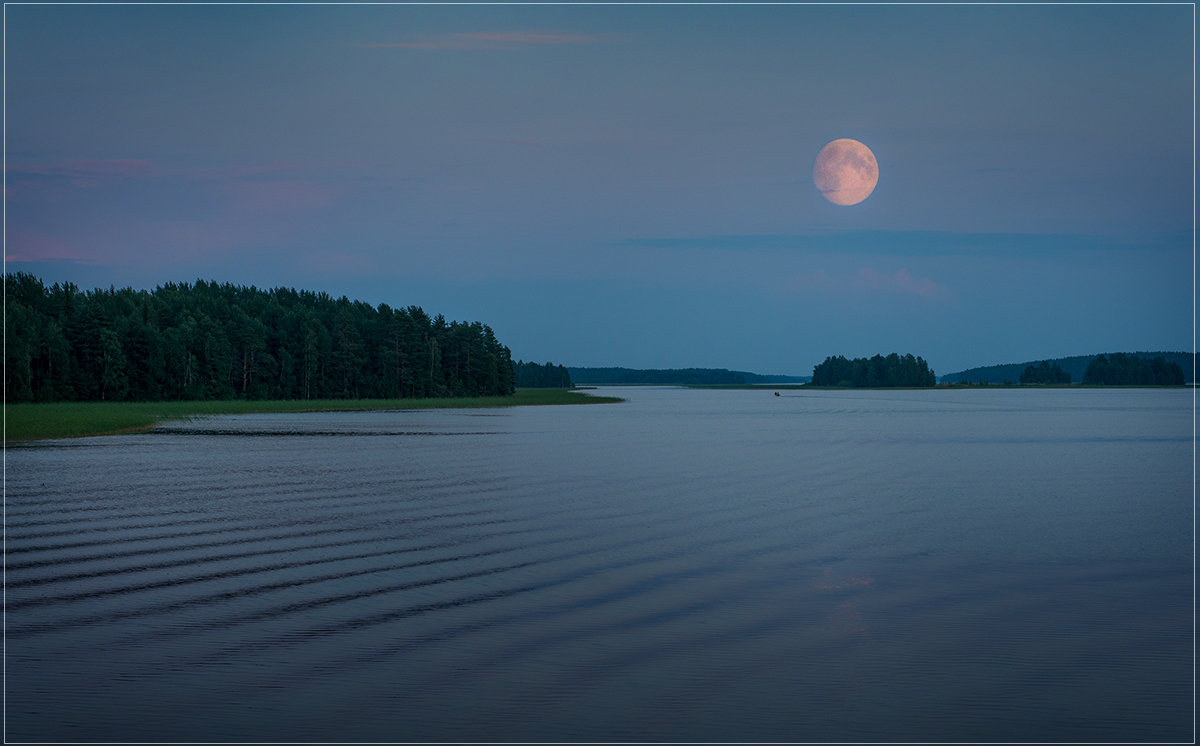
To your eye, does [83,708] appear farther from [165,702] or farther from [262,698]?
[262,698]

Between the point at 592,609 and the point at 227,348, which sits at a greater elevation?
the point at 227,348

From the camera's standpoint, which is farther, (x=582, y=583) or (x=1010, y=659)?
(x=582, y=583)

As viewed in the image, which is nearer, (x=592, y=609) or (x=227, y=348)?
(x=592, y=609)

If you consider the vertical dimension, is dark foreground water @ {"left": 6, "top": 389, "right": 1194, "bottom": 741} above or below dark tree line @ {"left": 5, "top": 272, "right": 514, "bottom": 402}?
below

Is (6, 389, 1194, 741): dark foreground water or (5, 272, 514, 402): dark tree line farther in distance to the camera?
(5, 272, 514, 402): dark tree line

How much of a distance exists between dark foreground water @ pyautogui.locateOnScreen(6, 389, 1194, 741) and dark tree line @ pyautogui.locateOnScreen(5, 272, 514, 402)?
328ft

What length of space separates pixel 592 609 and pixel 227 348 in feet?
458

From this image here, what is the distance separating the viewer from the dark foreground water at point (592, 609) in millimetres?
10141

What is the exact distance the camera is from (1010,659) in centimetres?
1210

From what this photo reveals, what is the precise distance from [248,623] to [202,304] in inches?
6222

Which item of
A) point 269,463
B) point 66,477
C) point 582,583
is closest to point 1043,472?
point 582,583

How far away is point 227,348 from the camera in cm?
14175

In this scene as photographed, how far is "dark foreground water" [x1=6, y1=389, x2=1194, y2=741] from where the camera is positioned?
33.3 feet

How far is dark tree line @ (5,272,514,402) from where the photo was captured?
4692 inches
